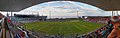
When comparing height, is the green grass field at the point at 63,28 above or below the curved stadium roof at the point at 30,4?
below

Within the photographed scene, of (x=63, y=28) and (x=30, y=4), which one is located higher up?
(x=30, y=4)

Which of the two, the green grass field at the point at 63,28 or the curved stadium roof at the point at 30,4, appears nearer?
the green grass field at the point at 63,28

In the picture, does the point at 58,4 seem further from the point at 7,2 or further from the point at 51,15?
the point at 7,2

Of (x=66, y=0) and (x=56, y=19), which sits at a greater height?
(x=66, y=0)

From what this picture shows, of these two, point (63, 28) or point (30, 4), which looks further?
point (30, 4)

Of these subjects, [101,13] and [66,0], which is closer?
[66,0]

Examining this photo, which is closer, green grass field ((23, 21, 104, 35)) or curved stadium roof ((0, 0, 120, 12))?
green grass field ((23, 21, 104, 35))

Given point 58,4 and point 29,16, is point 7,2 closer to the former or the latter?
point 58,4

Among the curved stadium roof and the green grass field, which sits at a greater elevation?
the curved stadium roof

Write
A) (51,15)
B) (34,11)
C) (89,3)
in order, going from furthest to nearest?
(34,11) → (89,3) → (51,15)

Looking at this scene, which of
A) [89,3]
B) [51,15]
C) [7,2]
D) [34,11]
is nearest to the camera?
[7,2]

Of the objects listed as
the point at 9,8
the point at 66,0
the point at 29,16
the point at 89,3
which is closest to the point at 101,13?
the point at 89,3
